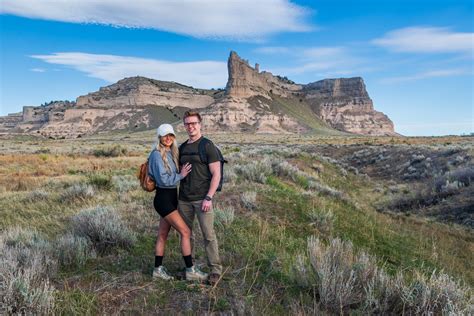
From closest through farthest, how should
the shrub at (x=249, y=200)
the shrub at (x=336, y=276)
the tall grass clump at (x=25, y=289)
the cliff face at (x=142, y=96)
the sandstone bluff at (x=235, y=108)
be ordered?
the tall grass clump at (x=25, y=289), the shrub at (x=336, y=276), the shrub at (x=249, y=200), the sandstone bluff at (x=235, y=108), the cliff face at (x=142, y=96)

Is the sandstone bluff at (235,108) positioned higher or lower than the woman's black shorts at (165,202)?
higher

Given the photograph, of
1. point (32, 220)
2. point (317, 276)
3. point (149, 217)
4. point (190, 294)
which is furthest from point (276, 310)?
point (32, 220)

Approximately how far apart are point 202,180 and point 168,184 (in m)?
0.42

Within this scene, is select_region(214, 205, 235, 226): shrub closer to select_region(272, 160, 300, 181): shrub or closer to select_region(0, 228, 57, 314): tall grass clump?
select_region(0, 228, 57, 314): tall grass clump

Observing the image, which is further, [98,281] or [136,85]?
[136,85]

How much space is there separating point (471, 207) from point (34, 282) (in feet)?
39.5

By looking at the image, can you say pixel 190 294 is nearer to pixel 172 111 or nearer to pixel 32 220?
pixel 32 220

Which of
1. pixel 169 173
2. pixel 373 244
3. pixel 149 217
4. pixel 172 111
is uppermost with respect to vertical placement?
pixel 172 111

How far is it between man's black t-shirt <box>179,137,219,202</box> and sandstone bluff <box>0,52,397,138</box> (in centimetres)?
11877

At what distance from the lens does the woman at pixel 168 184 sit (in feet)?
14.0

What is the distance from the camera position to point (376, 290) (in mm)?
3713

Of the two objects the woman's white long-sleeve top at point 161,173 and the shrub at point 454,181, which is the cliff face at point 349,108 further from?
the woman's white long-sleeve top at point 161,173

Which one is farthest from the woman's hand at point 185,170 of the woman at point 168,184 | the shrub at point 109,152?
the shrub at point 109,152

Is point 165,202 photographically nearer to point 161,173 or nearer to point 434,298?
point 161,173
